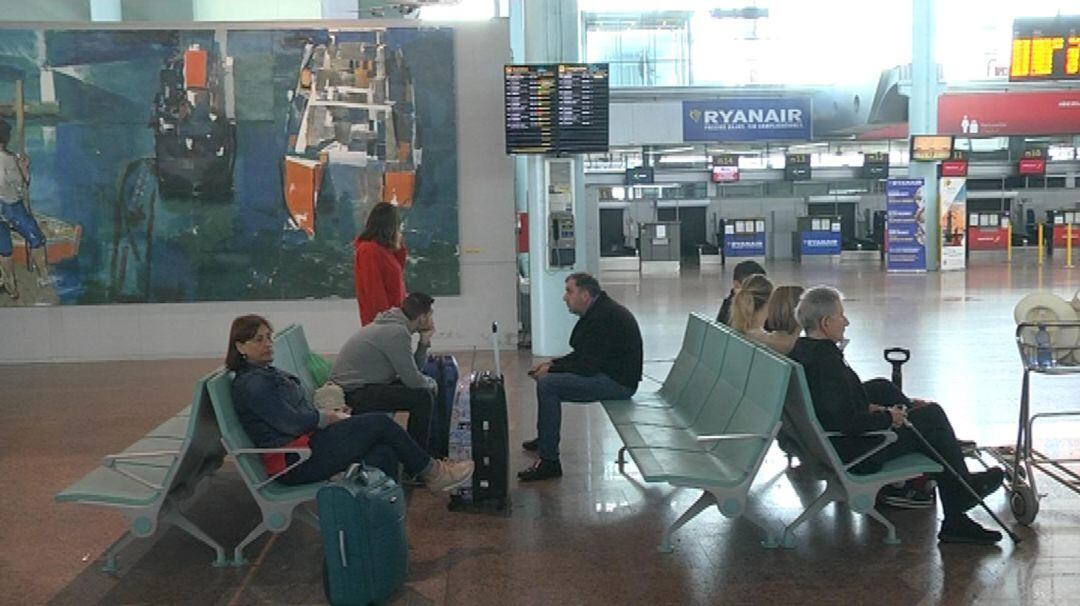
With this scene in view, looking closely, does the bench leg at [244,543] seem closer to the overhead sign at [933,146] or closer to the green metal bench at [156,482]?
the green metal bench at [156,482]

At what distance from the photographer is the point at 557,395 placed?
634 cm

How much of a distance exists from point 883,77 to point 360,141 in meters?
17.0

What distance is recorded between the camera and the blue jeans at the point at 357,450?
5.02 meters

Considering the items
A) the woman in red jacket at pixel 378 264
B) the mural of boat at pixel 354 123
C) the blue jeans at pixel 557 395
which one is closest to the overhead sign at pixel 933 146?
the mural of boat at pixel 354 123

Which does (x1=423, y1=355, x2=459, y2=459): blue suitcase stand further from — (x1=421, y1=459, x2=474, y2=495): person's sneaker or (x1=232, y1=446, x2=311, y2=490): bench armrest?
(x1=232, y1=446, x2=311, y2=490): bench armrest

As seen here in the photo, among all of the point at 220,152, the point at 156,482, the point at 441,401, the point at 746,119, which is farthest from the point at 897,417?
the point at 746,119

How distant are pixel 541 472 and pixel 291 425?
6.27 feet

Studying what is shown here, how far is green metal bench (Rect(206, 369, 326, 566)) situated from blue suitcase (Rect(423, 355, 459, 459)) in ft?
4.82

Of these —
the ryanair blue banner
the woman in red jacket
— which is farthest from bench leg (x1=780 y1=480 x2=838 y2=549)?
the ryanair blue banner

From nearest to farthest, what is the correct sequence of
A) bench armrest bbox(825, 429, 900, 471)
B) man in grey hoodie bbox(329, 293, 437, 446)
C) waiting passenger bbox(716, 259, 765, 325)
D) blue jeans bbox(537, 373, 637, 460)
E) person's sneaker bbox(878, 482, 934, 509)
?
bench armrest bbox(825, 429, 900, 471)
person's sneaker bbox(878, 482, 934, 509)
man in grey hoodie bbox(329, 293, 437, 446)
blue jeans bbox(537, 373, 637, 460)
waiting passenger bbox(716, 259, 765, 325)

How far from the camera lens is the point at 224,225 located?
11.9 metres

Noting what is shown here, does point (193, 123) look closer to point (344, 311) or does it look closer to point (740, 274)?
point (344, 311)

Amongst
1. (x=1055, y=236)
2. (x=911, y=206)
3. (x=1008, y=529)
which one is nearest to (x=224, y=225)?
(x=1008, y=529)

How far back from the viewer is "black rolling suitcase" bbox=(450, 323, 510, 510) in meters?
5.71
